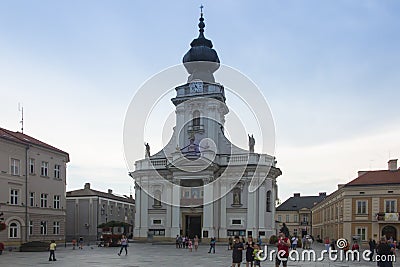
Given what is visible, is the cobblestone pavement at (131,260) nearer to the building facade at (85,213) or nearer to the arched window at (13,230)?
the arched window at (13,230)

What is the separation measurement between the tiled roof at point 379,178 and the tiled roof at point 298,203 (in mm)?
55017

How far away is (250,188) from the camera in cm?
5900

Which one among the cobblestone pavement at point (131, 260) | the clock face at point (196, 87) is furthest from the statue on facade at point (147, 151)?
the cobblestone pavement at point (131, 260)

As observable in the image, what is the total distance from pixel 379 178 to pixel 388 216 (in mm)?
4556

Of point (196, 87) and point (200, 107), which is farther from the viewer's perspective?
point (196, 87)

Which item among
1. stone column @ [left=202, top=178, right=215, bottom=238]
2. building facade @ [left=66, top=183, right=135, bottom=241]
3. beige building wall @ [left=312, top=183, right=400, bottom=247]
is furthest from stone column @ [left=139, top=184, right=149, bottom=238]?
beige building wall @ [left=312, top=183, right=400, bottom=247]

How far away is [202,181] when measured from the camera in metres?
59.8

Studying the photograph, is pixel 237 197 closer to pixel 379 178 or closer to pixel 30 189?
pixel 379 178

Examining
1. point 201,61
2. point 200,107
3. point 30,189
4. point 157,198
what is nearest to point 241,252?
point 30,189

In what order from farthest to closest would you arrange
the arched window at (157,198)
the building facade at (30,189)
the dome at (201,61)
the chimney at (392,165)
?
1. the dome at (201,61)
2. the arched window at (157,198)
3. the chimney at (392,165)
4. the building facade at (30,189)

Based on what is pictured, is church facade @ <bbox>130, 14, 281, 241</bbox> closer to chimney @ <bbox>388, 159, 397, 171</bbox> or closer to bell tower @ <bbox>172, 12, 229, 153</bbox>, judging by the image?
bell tower @ <bbox>172, 12, 229, 153</bbox>

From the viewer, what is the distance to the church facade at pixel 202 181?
59188 mm

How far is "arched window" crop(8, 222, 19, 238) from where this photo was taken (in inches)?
1777

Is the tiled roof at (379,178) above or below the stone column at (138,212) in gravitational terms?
above
